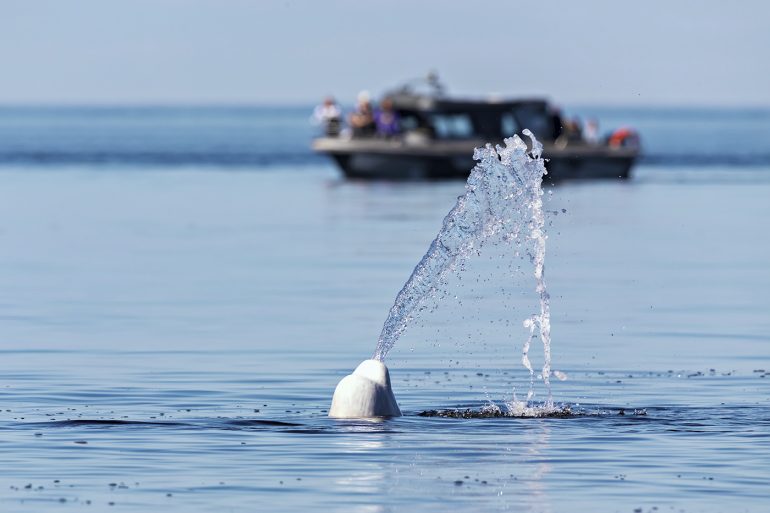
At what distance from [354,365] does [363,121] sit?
143 feet

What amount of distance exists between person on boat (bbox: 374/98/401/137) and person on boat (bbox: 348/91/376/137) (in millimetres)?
222

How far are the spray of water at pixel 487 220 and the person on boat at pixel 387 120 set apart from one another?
4417 cm

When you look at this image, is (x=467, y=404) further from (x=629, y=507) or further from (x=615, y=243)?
(x=615, y=243)

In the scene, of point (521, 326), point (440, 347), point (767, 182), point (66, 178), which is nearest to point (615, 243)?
point (521, 326)

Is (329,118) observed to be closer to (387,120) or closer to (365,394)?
(387,120)

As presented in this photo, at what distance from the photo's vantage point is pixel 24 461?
15039mm

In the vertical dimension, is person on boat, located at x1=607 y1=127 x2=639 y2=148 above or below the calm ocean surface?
above

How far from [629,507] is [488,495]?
910mm

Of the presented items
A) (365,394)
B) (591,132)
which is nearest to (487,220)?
(365,394)

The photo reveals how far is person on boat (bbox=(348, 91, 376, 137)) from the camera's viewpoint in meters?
64.9

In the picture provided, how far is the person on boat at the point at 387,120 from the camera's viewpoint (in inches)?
2537

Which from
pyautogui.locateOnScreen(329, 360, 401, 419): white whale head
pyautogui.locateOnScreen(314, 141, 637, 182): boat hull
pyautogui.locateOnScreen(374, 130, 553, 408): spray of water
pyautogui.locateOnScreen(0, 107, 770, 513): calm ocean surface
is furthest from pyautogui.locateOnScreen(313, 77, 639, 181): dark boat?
pyautogui.locateOnScreen(329, 360, 401, 419): white whale head

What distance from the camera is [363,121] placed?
64.9 m

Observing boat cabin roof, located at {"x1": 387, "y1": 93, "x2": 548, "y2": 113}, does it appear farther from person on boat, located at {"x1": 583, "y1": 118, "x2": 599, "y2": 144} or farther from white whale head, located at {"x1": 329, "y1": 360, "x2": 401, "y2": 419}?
white whale head, located at {"x1": 329, "y1": 360, "x2": 401, "y2": 419}
